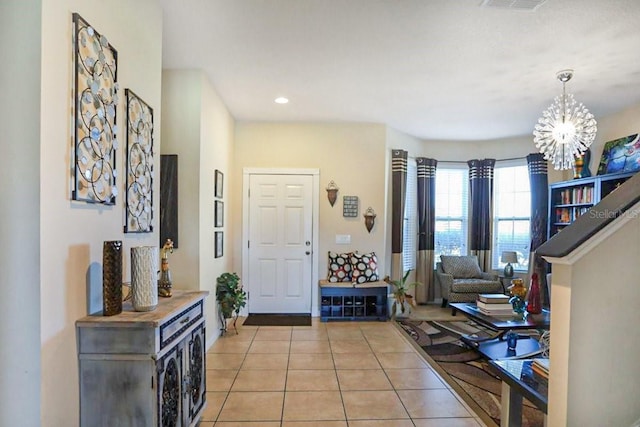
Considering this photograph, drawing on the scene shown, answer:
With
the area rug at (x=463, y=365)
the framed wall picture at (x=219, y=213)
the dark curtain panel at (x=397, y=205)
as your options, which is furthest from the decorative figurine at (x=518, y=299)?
the framed wall picture at (x=219, y=213)

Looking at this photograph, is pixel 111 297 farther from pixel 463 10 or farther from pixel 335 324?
pixel 335 324

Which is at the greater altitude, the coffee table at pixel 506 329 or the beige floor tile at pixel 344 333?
the coffee table at pixel 506 329

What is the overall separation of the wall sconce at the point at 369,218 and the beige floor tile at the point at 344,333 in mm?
1447

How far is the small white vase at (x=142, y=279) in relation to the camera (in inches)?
66.9

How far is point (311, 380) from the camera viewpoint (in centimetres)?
303

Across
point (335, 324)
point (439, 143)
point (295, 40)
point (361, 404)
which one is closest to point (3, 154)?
point (295, 40)

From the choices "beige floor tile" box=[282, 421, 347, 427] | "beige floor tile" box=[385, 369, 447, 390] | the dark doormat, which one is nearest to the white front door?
the dark doormat

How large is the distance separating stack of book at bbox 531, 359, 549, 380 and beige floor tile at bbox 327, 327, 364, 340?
2.60 metres

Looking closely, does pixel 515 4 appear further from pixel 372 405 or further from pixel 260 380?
pixel 260 380

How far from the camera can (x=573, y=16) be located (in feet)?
7.98

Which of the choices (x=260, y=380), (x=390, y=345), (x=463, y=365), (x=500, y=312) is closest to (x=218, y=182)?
(x=260, y=380)

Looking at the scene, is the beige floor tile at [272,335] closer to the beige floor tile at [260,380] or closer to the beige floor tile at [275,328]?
the beige floor tile at [275,328]

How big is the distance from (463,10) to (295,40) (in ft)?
4.03

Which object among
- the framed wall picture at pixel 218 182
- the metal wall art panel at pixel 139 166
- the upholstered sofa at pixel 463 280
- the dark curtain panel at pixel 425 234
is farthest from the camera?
the dark curtain panel at pixel 425 234
